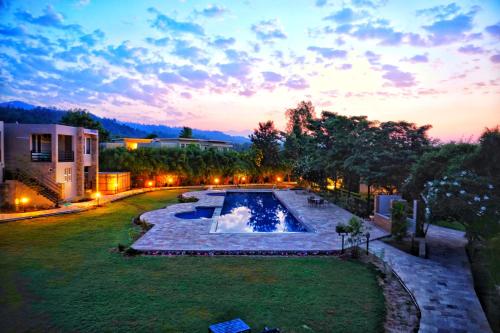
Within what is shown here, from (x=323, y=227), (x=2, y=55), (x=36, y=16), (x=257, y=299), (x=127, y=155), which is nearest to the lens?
(x=257, y=299)

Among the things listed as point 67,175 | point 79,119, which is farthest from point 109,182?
point 79,119

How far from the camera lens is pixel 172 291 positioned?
7.86 meters

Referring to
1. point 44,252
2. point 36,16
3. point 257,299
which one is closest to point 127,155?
point 36,16

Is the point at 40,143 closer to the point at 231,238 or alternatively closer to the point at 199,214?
the point at 199,214

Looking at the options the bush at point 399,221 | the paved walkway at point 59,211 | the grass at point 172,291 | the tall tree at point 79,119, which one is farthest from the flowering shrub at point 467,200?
the tall tree at point 79,119

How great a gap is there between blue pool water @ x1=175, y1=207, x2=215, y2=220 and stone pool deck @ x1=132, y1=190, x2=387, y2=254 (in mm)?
661

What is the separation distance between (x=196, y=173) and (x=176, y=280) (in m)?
27.0

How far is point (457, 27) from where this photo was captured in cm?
1028

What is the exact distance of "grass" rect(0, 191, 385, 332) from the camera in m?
6.39

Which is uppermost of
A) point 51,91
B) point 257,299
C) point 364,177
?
point 51,91

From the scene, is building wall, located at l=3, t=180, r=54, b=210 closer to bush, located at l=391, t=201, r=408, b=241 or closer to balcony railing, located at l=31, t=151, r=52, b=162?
balcony railing, located at l=31, t=151, r=52, b=162

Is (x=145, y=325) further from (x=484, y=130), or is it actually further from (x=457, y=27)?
(x=457, y=27)

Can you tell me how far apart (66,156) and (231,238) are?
592 inches

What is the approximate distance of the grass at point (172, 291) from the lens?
6391 millimetres
